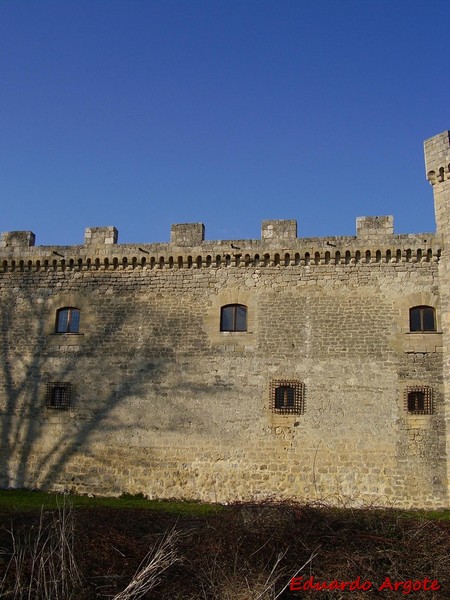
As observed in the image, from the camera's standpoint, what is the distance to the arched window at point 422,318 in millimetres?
16594

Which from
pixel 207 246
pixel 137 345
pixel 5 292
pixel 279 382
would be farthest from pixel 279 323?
pixel 5 292

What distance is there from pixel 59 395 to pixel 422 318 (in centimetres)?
1130

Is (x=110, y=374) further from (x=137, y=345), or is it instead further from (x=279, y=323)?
(x=279, y=323)

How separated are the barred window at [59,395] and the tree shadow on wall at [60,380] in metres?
0.16

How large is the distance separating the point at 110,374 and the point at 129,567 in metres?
10.6

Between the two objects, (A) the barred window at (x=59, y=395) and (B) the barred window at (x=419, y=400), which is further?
(A) the barred window at (x=59, y=395)

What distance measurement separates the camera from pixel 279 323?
682 inches

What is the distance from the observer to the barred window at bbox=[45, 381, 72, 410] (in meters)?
18.1

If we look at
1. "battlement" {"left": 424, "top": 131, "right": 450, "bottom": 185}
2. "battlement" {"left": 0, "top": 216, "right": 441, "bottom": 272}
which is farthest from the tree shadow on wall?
"battlement" {"left": 424, "top": 131, "right": 450, "bottom": 185}

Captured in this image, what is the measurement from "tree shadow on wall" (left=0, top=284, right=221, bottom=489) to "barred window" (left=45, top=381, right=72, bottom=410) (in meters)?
0.16
